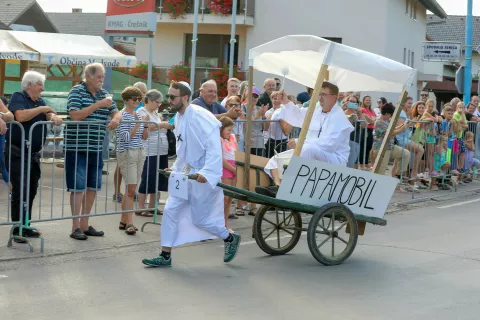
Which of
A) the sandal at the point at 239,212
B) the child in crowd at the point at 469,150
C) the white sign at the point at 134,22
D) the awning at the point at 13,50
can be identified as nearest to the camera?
the sandal at the point at 239,212

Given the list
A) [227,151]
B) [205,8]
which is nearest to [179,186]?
[227,151]

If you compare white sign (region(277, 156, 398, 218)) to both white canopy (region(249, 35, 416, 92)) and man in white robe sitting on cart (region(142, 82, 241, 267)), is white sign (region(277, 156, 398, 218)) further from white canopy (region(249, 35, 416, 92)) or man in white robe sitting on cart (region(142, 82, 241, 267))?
white canopy (region(249, 35, 416, 92))

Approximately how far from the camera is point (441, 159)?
17.8 metres

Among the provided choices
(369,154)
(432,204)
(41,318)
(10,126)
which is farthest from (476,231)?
(41,318)

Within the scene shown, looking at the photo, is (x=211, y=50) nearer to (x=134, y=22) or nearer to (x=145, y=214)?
(x=134, y=22)

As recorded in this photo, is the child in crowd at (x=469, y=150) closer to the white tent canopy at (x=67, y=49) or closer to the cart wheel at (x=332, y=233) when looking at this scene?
the white tent canopy at (x=67, y=49)

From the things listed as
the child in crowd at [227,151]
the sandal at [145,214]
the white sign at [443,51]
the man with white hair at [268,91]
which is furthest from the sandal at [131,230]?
the white sign at [443,51]

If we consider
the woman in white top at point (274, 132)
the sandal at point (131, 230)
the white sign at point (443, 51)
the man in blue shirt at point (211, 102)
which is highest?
the white sign at point (443, 51)

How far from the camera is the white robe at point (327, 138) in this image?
10078 millimetres

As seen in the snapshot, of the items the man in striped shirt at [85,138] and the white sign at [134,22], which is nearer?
the man in striped shirt at [85,138]

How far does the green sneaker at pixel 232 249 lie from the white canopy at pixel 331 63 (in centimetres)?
205

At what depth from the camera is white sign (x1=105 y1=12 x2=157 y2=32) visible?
21.6 metres

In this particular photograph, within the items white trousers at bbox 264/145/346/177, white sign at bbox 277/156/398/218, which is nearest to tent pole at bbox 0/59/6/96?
white trousers at bbox 264/145/346/177

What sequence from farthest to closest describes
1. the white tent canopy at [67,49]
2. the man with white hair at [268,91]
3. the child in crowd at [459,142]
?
the white tent canopy at [67,49] < the child in crowd at [459,142] < the man with white hair at [268,91]
